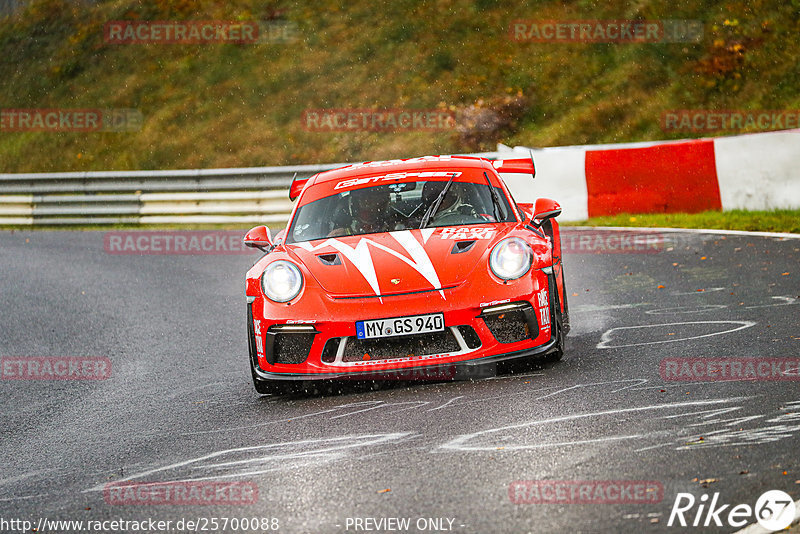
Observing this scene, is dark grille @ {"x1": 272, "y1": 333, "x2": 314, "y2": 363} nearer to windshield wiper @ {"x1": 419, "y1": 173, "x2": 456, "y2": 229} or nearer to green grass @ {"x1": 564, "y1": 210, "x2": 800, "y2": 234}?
windshield wiper @ {"x1": 419, "y1": 173, "x2": 456, "y2": 229}

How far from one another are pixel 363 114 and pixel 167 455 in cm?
2061

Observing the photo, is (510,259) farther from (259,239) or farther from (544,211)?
(259,239)

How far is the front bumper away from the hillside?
649 inches

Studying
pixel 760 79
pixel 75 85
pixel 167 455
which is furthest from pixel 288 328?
pixel 75 85

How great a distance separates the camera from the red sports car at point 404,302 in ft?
19.1

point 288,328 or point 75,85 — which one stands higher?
point 75,85

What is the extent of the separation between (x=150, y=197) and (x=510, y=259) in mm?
14130

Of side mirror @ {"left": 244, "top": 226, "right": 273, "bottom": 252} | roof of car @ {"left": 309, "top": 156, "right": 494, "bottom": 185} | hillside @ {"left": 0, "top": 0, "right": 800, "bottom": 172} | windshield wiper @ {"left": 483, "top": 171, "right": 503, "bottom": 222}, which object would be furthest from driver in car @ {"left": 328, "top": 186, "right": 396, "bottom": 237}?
hillside @ {"left": 0, "top": 0, "right": 800, "bottom": 172}

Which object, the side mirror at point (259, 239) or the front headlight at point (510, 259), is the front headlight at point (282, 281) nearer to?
the side mirror at point (259, 239)

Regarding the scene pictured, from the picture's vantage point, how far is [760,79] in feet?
72.9

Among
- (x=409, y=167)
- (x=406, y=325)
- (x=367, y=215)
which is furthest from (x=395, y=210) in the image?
(x=406, y=325)

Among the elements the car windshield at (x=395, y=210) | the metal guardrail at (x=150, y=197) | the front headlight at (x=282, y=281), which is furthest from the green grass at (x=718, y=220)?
the front headlight at (x=282, y=281)

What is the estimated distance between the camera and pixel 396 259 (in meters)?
6.20

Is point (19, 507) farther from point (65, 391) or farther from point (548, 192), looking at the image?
point (548, 192)
